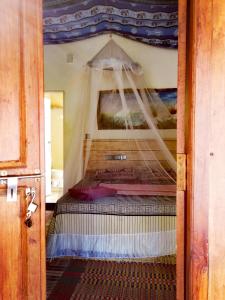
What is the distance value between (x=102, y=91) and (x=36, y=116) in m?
3.65

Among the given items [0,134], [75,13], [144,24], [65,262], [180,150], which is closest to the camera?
[180,150]

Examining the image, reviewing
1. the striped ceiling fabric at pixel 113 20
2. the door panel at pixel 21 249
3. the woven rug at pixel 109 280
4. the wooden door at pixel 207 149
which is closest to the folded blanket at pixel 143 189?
the woven rug at pixel 109 280

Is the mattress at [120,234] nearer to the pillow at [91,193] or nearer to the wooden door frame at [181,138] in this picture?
the pillow at [91,193]

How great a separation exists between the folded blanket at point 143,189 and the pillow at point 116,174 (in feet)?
1.98

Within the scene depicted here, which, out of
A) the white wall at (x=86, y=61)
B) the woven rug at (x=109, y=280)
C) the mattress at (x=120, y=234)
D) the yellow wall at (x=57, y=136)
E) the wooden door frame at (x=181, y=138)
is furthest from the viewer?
the yellow wall at (x=57, y=136)

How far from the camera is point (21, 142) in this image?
1.47 m

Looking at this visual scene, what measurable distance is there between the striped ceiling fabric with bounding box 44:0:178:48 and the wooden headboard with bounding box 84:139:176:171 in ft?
5.05

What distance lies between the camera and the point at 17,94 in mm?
1447

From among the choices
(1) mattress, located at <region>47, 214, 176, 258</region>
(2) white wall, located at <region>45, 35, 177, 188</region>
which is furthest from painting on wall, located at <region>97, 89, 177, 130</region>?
(1) mattress, located at <region>47, 214, 176, 258</region>

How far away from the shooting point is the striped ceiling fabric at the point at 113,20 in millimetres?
3686

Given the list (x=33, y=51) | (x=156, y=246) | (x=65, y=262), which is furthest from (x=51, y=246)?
(x=33, y=51)

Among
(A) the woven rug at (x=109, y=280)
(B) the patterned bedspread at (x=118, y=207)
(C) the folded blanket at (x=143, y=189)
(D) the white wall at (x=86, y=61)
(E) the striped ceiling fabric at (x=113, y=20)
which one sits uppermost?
(E) the striped ceiling fabric at (x=113, y=20)

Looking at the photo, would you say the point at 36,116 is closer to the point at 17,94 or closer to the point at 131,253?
the point at 17,94

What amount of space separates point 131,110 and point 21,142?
3690 mm
